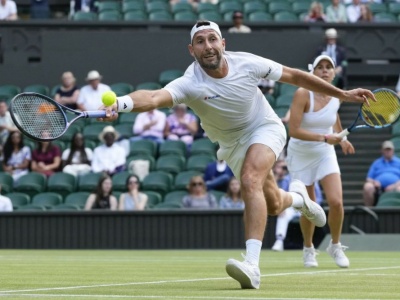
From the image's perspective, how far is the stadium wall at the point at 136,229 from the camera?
17.6m

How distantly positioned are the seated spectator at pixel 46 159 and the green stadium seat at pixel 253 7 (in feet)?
19.7

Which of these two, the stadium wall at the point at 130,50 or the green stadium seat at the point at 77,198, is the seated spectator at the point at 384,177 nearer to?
the green stadium seat at the point at 77,198

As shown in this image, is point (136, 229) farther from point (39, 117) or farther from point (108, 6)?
point (39, 117)

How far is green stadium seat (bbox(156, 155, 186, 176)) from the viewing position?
752 inches

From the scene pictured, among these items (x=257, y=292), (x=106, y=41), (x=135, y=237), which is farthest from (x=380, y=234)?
(x=257, y=292)

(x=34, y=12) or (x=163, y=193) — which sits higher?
(x=34, y=12)

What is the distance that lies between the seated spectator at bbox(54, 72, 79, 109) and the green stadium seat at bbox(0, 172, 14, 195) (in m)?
1.91

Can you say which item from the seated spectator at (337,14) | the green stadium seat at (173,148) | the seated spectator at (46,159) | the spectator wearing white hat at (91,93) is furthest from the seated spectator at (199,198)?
the seated spectator at (337,14)

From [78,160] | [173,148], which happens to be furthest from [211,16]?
[78,160]

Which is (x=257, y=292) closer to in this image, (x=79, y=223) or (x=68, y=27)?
(x=79, y=223)

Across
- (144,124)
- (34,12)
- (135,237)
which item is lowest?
(135,237)

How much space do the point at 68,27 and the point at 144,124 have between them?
3.69 meters

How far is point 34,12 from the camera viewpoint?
2411 cm

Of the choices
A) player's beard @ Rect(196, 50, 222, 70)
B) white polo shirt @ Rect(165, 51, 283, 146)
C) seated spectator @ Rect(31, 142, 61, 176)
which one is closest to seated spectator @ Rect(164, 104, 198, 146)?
seated spectator @ Rect(31, 142, 61, 176)
